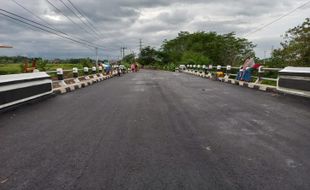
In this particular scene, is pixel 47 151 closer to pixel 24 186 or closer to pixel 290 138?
pixel 24 186

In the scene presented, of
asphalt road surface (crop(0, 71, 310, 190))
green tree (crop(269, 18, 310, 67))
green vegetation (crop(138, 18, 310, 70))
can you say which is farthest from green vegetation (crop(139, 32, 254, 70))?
asphalt road surface (crop(0, 71, 310, 190))

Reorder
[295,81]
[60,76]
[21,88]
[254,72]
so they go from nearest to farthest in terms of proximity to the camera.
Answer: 1. [21,88]
2. [295,81]
3. [60,76]
4. [254,72]

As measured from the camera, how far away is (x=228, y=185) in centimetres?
345

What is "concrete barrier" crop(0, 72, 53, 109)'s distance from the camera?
357 inches

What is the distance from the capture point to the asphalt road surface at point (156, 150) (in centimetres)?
360

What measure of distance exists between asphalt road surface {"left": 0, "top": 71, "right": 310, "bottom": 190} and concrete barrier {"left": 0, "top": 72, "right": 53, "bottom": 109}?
1.37 meters

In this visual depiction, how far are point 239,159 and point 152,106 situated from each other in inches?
201

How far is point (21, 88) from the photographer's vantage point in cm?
1012

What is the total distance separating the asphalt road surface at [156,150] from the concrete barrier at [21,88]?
1372 mm

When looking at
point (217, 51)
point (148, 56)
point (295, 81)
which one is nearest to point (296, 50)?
point (295, 81)

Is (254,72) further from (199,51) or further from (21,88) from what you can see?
(199,51)

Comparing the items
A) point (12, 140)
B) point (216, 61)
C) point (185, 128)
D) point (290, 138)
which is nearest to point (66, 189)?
point (12, 140)

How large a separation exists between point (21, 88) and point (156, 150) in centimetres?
Result: 706

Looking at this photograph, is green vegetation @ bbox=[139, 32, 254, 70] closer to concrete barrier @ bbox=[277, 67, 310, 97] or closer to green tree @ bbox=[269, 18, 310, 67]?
green tree @ bbox=[269, 18, 310, 67]
